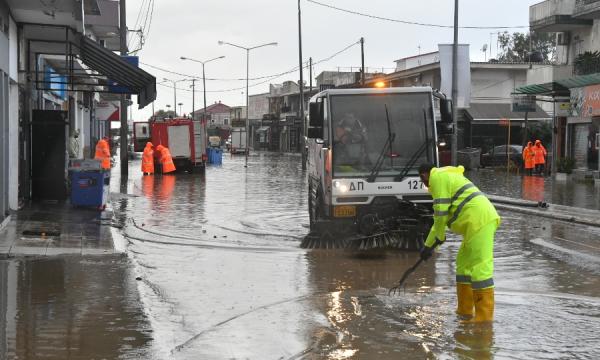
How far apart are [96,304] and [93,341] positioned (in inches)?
59.3

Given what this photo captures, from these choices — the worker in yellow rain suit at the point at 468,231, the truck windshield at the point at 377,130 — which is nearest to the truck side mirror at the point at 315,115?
the truck windshield at the point at 377,130

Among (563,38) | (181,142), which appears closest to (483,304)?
(181,142)

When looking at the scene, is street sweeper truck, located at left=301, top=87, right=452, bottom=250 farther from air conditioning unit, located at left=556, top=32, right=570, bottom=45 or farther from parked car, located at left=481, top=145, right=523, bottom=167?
parked car, located at left=481, top=145, right=523, bottom=167

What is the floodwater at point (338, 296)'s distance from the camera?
6559mm

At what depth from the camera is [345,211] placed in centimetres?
1262

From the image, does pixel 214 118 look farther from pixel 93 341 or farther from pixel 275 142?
pixel 93 341

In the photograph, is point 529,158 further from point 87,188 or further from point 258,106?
point 258,106

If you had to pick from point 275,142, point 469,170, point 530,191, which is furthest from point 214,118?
point 530,191

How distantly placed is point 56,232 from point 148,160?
2157 cm

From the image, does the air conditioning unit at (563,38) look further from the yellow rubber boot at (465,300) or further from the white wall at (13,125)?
the yellow rubber boot at (465,300)

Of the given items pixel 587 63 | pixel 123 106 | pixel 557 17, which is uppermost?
pixel 557 17

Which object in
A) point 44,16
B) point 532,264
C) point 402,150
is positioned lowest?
point 532,264

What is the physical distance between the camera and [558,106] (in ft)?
116

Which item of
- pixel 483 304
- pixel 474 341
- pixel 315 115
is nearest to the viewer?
pixel 474 341
